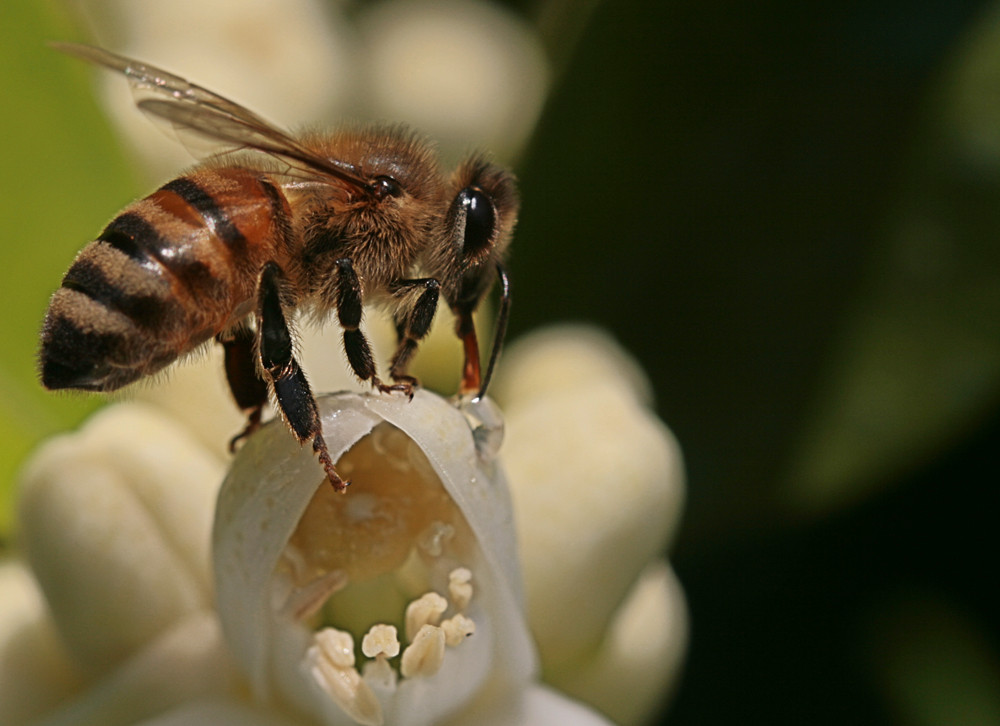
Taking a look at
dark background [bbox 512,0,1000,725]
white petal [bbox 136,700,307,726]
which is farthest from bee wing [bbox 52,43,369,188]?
dark background [bbox 512,0,1000,725]

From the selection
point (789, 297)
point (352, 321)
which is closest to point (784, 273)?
point (789, 297)

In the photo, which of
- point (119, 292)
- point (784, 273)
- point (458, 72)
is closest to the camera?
point (119, 292)

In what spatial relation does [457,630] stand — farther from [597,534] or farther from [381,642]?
[597,534]

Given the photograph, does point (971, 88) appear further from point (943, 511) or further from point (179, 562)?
point (179, 562)

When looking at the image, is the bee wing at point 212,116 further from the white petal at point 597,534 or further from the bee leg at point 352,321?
the white petal at point 597,534

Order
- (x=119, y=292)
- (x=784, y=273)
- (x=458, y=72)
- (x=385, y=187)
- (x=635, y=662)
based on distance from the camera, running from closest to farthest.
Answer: (x=119, y=292)
(x=385, y=187)
(x=635, y=662)
(x=784, y=273)
(x=458, y=72)

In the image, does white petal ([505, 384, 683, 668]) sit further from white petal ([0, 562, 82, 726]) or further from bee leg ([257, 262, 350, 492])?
white petal ([0, 562, 82, 726])

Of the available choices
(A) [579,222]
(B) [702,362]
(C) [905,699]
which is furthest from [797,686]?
(A) [579,222]
